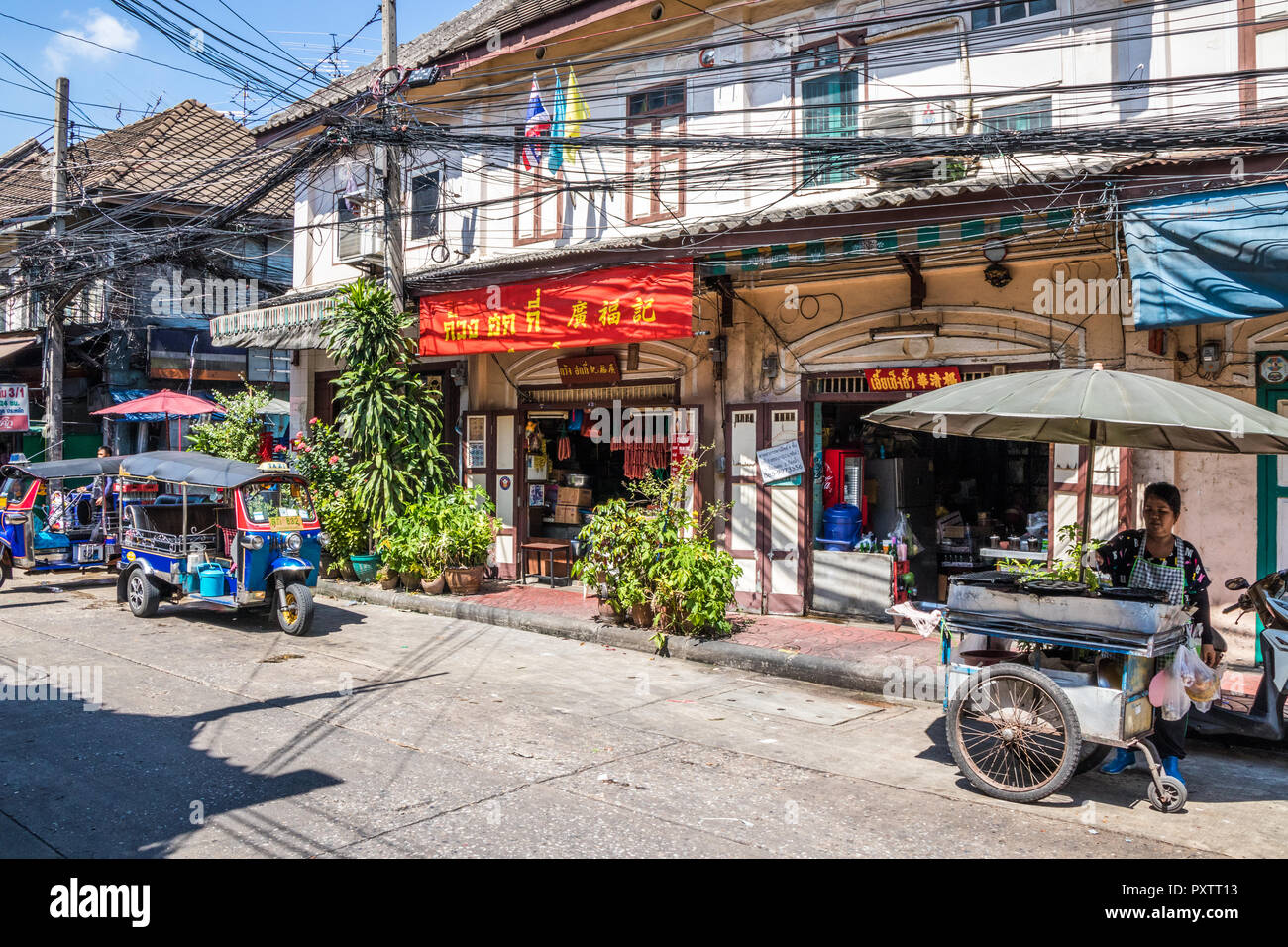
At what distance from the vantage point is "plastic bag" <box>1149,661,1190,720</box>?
18.9 feet

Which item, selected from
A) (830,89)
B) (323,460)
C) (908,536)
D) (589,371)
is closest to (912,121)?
(830,89)

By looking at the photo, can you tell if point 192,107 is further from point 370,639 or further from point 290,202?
point 370,639

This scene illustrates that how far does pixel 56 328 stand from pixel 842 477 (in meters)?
15.7

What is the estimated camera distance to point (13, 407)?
20.3 meters

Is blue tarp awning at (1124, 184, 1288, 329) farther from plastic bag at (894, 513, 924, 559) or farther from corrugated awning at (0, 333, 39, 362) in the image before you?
corrugated awning at (0, 333, 39, 362)

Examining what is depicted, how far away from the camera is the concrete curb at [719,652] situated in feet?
28.6

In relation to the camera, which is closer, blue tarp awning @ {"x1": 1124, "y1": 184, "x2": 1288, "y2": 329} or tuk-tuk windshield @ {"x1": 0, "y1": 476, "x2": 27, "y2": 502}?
blue tarp awning @ {"x1": 1124, "y1": 184, "x2": 1288, "y2": 329}

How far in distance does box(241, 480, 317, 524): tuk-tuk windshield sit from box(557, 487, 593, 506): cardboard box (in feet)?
14.0

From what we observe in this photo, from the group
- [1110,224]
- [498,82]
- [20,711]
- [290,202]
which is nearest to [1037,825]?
[1110,224]

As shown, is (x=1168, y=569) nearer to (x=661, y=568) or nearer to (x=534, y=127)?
(x=661, y=568)

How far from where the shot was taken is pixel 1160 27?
383 inches

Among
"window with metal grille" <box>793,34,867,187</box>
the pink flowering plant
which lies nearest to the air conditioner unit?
"window with metal grille" <box>793,34,867,187</box>

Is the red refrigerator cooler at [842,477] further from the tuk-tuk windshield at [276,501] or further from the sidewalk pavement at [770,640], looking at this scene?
the tuk-tuk windshield at [276,501]
